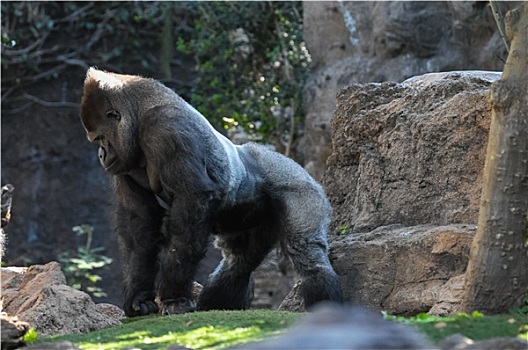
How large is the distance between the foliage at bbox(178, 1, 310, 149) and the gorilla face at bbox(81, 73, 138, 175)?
411cm

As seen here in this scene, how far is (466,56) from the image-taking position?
906 cm

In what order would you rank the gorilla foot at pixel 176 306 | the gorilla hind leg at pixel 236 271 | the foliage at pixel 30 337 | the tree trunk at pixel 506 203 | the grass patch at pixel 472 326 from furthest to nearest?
the gorilla hind leg at pixel 236 271 < the gorilla foot at pixel 176 306 < the tree trunk at pixel 506 203 < the foliage at pixel 30 337 < the grass patch at pixel 472 326

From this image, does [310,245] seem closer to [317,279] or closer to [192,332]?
[317,279]

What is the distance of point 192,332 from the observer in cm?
413

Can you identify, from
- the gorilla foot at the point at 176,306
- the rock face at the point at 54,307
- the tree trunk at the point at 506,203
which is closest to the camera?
the tree trunk at the point at 506,203

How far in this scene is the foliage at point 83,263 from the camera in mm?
10047

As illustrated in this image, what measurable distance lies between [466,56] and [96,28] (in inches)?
186

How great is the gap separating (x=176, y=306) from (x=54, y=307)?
2.71 ft

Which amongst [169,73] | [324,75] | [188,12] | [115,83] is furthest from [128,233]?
[188,12]

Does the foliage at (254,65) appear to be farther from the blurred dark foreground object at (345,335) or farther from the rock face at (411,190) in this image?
the blurred dark foreground object at (345,335)

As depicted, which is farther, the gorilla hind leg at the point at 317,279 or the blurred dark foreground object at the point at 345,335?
the gorilla hind leg at the point at 317,279

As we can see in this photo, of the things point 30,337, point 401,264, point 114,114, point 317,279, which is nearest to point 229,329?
point 30,337

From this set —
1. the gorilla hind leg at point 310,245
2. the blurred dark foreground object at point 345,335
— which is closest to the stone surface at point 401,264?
the gorilla hind leg at point 310,245

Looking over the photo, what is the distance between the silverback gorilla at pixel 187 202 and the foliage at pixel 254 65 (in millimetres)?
3652
